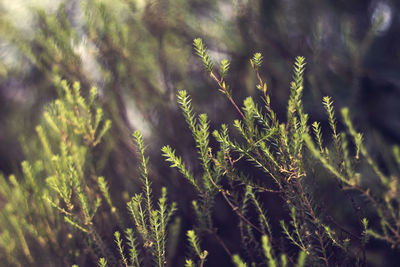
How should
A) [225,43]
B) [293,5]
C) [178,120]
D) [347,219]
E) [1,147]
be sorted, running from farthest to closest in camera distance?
1. [1,147]
2. [293,5]
3. [225,43]
4. [178,120]
5. [347,219]

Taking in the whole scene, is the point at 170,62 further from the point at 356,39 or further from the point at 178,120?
the point at 356,39

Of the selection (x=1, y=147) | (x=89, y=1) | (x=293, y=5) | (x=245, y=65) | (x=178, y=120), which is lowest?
(x=1, y=147)

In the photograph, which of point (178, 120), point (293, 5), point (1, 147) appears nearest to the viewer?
point (178, 120)

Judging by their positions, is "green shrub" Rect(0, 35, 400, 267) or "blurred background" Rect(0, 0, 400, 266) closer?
"green shrub" Rect(0, 35, 400, 267)

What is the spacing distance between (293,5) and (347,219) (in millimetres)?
1076

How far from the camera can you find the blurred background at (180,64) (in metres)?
1.28

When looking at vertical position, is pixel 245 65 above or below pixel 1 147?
above

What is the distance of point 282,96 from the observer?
137 centimetres

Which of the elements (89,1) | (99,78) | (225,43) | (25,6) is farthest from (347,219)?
(25,6)

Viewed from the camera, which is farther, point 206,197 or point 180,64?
point 180,64

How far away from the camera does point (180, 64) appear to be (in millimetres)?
1401

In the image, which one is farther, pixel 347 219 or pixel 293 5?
pixel 293 5

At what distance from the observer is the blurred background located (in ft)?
4.20

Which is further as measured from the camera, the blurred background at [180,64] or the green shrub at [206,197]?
the blurred background at [180,64]
